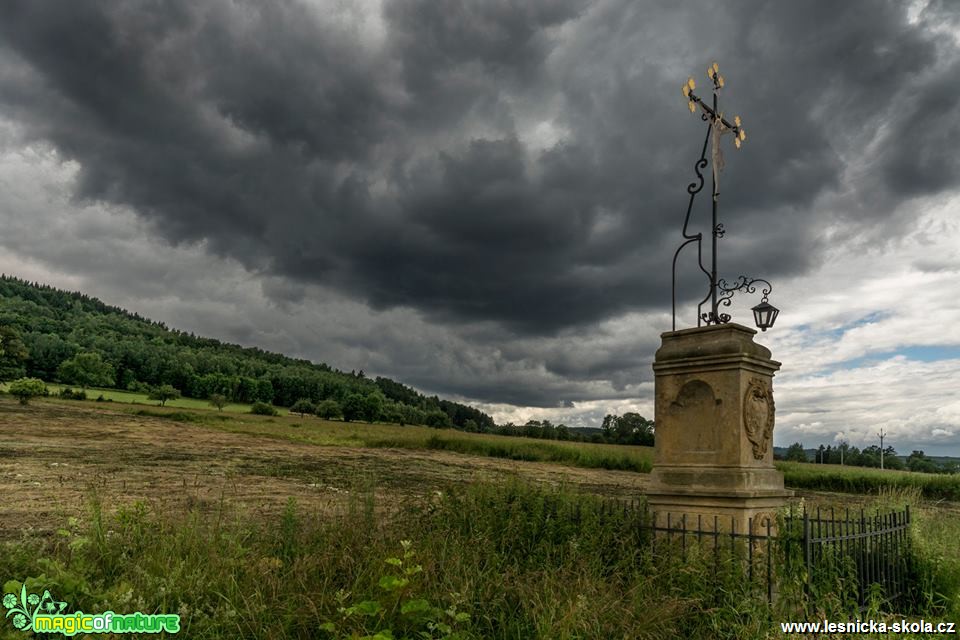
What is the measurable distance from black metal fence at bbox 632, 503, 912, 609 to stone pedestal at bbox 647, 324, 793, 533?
5.4 inches

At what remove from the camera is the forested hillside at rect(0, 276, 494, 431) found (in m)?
68.8

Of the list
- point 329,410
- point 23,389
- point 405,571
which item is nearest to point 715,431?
point 405,571

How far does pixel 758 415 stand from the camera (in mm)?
7188

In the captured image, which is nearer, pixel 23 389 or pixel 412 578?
pixel 412 578

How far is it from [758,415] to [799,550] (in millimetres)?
1597

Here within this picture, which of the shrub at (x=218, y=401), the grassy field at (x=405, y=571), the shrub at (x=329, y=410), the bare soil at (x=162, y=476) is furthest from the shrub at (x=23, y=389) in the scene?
the grassy field at (x=405, y=571)

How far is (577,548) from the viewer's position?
251 inches

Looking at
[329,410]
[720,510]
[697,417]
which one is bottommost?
[720,510]

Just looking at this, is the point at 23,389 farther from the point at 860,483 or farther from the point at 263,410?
the point at 860,483

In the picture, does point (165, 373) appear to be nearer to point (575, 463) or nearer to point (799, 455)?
point (575, 463)

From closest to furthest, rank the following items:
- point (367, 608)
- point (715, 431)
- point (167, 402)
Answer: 1. point (367, 608)
2. point (715, 431)
3. point (167, 402)

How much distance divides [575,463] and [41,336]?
243 feet

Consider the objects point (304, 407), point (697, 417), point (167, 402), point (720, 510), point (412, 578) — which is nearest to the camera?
point (412, 578)

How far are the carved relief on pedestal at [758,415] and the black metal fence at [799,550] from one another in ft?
2.78
